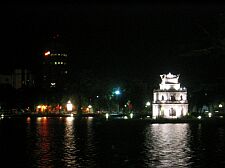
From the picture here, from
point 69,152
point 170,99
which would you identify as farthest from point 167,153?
point 170,99

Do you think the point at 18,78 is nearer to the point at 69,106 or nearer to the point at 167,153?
the point at 69,106

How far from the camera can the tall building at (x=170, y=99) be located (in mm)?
90938

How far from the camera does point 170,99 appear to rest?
9144cm

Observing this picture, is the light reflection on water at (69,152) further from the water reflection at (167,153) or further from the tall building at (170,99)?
the tall building at (170,99)

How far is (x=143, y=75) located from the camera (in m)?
110

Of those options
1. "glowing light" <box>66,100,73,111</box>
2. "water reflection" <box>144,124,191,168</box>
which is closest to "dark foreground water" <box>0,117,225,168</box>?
"water reflection" <box>144,124,191,168</box>

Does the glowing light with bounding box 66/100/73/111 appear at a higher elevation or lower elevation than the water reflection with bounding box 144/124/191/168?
higher

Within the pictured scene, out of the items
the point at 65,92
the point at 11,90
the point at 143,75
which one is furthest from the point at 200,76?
the point at 11,90

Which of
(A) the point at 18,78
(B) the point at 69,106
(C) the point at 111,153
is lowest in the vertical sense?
(C) the point at 111,153

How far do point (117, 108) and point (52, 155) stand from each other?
4072 inches

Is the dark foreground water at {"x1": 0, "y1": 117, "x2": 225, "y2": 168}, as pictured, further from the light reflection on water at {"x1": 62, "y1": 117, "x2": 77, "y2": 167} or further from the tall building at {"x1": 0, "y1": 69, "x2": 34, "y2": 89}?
the tall building at {"x1": 0, "y1": 69, "x2": 34, "y2": 89}

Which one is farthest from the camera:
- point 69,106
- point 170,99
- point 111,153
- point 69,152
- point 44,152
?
point 69,106

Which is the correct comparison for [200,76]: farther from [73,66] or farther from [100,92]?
[73,66]

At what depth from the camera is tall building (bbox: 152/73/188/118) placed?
90.9 metres
